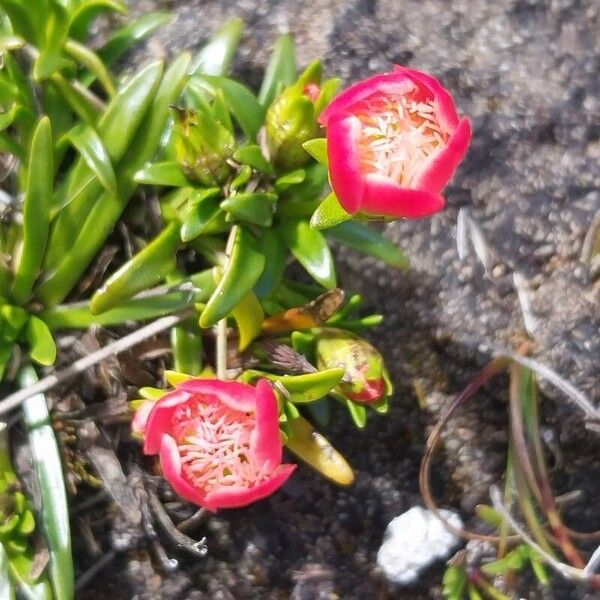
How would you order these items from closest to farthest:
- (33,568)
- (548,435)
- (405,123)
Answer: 1. (405,123)
2. (33,568)
3. (548,435)

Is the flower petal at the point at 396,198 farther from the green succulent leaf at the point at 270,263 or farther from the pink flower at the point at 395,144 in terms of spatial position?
the green succulent leaf at the point at 270,263

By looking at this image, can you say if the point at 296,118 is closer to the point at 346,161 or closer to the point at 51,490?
the point at 346,161

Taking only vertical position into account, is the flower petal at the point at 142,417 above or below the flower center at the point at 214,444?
below

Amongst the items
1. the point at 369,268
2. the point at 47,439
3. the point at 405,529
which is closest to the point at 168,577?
the point at 47,439

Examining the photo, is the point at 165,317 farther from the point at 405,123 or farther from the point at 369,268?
the point at 405,123

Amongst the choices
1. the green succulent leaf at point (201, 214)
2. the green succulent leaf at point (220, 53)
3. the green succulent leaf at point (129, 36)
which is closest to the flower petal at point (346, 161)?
the green succulent leaf at point (201, 214)

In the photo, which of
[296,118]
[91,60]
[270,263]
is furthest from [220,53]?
[270,263]
